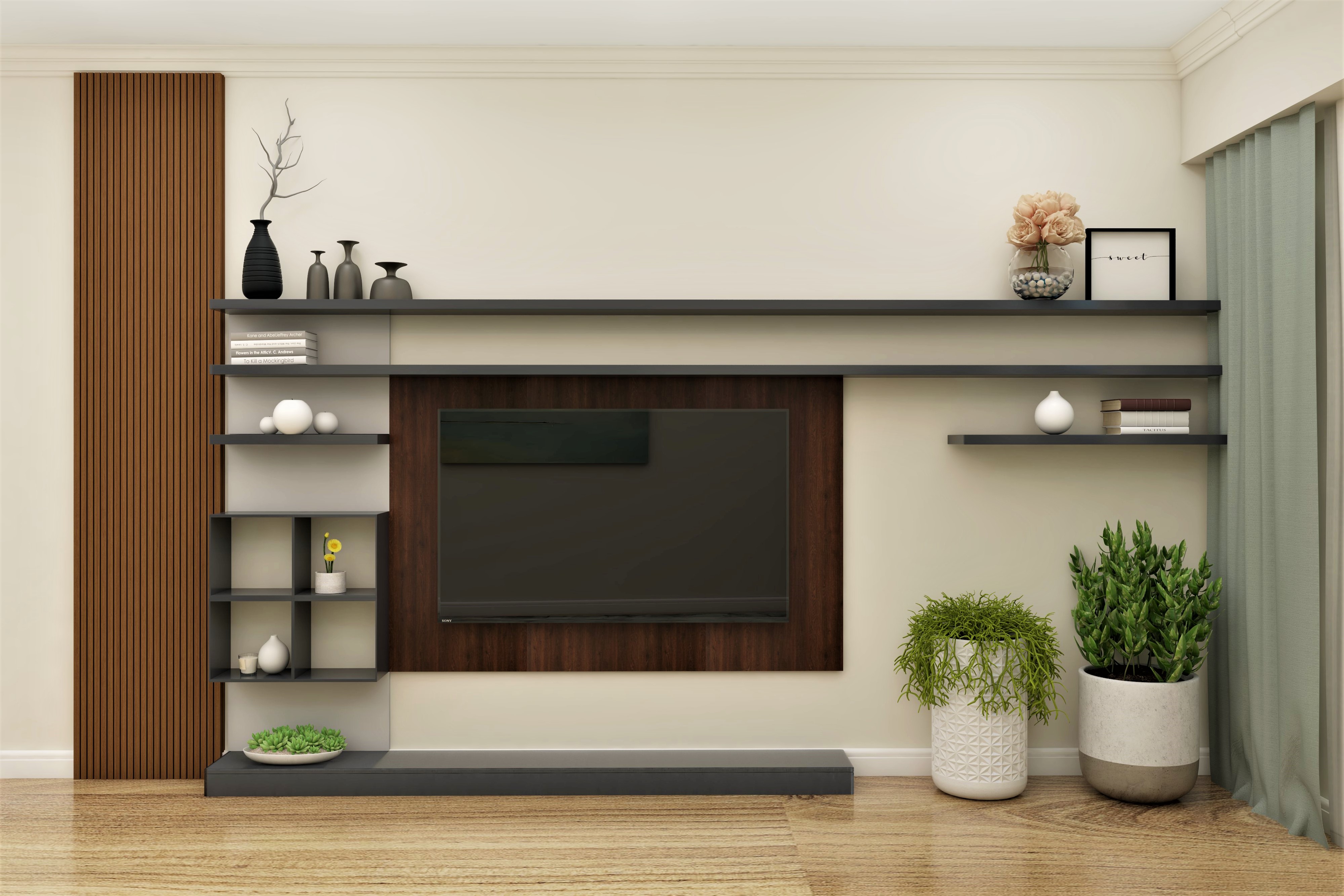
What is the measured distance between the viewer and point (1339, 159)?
2641mm

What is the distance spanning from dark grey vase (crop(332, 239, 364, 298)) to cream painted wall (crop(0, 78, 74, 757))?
3.27 feet

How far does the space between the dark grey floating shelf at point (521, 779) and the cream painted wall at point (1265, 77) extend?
8.15 ft

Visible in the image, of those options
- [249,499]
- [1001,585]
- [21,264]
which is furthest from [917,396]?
[21,264]

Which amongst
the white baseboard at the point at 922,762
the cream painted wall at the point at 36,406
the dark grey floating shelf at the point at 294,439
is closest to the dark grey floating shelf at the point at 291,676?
the cream painted wall at the point at 36,406

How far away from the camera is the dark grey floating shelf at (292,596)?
303 cm

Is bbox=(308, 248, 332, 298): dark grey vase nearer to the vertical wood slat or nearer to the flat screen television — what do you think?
the vertical wood slat

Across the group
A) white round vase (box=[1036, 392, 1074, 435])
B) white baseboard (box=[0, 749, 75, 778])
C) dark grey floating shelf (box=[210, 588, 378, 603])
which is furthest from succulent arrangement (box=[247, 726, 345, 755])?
white round vase (box=[1036, 392, 1074, 435])

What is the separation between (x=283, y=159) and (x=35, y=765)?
235cm

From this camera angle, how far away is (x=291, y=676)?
3086mm

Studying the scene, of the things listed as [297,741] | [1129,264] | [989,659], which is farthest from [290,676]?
[1129,264]

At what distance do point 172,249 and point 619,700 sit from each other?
2.29 metres

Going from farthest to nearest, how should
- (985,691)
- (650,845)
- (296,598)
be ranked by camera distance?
(296,598) → (985,691) → (650,845)

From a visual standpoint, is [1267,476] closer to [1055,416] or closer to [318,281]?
[1055,416]

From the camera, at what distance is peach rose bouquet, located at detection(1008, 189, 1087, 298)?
299 cm
